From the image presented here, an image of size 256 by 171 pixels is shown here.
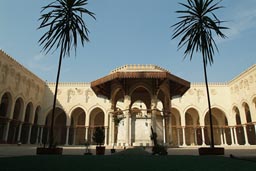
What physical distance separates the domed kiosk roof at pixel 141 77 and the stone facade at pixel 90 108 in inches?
340

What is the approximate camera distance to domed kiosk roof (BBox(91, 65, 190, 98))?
18422 millimetres

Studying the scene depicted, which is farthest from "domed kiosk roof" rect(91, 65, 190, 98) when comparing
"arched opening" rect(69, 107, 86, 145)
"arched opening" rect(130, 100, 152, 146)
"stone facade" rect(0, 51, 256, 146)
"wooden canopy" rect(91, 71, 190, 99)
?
"arched opening" rect(69, 107, 86, 145)

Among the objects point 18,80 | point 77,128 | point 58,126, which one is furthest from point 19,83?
point 77,128

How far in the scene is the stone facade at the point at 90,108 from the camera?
3106cm

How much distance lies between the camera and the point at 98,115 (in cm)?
4347

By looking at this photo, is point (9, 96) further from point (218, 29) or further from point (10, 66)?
point (218, 29)

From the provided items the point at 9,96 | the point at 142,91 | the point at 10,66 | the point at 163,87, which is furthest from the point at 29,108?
the point at 163,87

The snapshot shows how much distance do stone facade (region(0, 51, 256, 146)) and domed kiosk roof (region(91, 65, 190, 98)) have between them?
28.4 feet

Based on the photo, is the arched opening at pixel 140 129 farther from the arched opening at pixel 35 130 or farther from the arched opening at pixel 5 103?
the arched opening at pixel 35 130

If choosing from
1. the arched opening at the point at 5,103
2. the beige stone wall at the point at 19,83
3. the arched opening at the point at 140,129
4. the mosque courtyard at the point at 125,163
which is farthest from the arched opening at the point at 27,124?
the mosque courtyard at the point at 125,163

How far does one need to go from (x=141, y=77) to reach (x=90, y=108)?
22.3m

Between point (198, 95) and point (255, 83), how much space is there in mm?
10341

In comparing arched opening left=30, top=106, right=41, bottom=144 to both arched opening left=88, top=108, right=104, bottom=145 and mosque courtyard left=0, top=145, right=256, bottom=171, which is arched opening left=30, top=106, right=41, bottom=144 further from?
mosque courtyard left=0, top=145, right=256, bottom=171

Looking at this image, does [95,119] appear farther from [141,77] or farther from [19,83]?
[141,77]
